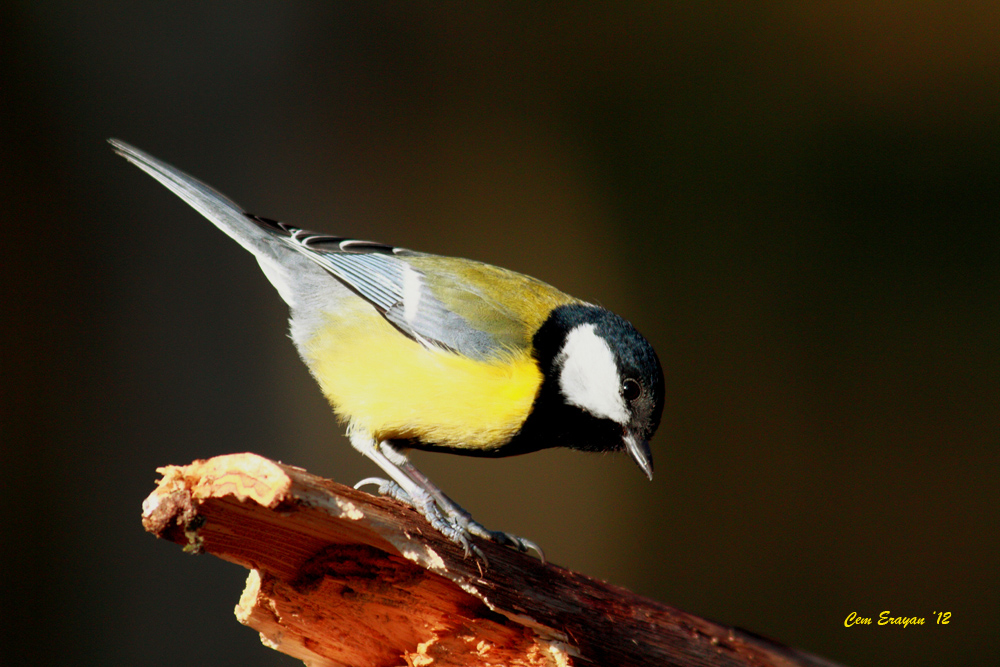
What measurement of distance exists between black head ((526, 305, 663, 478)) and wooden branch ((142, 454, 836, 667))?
28 centimetres

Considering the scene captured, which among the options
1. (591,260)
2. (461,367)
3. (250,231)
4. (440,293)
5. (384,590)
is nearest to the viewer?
(384,590)

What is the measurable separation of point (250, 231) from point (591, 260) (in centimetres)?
161

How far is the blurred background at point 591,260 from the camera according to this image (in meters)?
2.41

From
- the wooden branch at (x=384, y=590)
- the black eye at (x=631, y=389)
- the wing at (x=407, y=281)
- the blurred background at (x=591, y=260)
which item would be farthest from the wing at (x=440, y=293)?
the blurred background at (x=591, y=260)

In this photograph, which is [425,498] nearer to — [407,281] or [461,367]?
[461,367]

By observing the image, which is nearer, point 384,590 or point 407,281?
point 384,590

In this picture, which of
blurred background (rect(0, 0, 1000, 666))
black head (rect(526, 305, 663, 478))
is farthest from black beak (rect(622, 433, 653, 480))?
blurred background (rect(0, 0, 1000, 666))

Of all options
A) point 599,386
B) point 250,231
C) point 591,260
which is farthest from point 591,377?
point 591,260

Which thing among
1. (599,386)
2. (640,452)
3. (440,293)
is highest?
(440,293)

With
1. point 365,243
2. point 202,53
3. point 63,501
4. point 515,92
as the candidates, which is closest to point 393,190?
point 515,92

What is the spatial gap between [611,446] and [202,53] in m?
2.25

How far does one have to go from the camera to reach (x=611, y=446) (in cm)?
136

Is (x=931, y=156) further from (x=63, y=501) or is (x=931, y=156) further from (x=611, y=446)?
(x=63, y=501)

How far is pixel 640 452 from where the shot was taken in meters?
1.30
